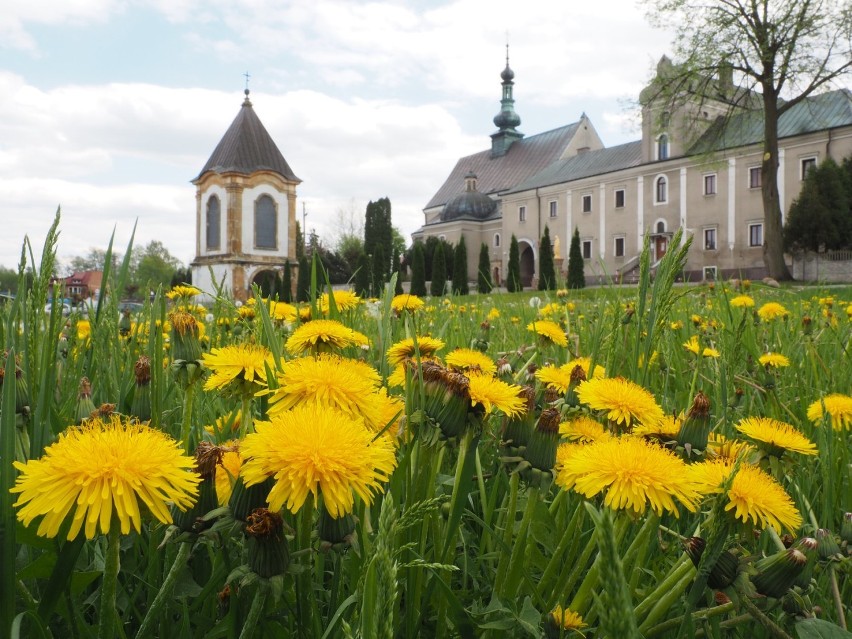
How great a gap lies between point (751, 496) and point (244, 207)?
35.6 metres

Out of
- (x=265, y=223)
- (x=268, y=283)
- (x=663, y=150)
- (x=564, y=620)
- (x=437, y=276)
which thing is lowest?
(x=564, y=620)

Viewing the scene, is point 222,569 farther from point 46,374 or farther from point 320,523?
point 46,374

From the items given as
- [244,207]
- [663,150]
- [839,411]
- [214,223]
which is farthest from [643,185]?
[839,411]

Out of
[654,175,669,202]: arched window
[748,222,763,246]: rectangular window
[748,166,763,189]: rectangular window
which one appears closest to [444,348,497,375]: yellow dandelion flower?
[748,222,763,246]: rectangular window

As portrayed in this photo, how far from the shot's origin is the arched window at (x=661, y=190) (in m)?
30.6

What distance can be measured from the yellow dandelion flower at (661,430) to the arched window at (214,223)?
35784 millimetres

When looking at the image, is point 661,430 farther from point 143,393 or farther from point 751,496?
point 143,393

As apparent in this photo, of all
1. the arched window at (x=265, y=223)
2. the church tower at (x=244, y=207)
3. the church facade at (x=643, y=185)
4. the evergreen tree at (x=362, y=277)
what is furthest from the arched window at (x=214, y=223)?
the evergreen tree at (x=362, y=277)

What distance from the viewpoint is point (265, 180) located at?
34281 millimetres

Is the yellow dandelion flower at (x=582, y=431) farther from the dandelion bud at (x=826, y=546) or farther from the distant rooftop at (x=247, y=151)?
the distant rooftop at (x=247, y=151)

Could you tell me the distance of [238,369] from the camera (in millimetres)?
→ 742

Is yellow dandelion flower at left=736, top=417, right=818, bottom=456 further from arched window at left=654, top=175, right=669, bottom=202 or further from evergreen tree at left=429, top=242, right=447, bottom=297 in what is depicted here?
arched window at left=654, top=175, right=669, bottom=202

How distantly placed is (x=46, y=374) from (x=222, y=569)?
33cm

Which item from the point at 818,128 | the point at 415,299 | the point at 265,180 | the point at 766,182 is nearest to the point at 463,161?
the point at 265,180
